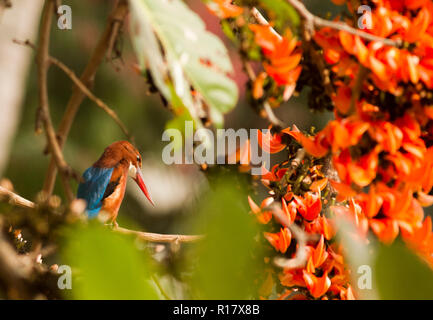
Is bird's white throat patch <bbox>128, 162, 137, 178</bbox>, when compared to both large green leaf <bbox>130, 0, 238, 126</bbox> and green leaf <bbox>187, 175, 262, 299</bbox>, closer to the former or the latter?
large green leaf <bbox>130, 0, 238, 126</bbox>

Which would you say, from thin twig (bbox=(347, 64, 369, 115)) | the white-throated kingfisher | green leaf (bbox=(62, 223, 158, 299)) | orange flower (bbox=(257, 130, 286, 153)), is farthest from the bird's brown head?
green leaf (bbox=(62, 223, 158, 299))

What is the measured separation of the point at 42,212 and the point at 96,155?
1.48 meters

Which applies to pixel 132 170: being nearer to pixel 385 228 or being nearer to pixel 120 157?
pixel 120 157

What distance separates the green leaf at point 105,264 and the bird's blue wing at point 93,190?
0.83 feet

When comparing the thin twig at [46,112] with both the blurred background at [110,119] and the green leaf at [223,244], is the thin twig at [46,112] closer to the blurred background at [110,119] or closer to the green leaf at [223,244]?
the green leaf at [223,244]

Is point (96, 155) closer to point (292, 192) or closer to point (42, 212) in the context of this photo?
point (292, 192)

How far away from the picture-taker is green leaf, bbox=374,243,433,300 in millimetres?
150

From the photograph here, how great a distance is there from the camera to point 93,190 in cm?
42

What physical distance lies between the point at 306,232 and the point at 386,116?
0.42ft

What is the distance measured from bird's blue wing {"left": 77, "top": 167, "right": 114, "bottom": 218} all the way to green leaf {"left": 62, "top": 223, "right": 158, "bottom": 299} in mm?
254

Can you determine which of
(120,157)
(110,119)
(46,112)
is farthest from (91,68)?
(110,119)
